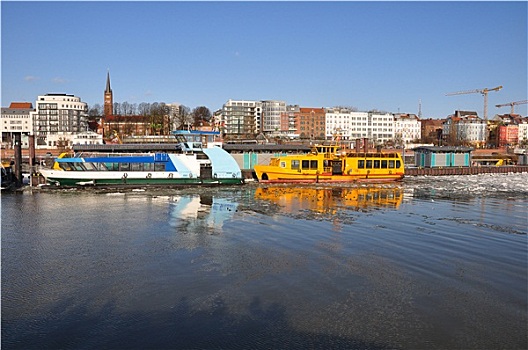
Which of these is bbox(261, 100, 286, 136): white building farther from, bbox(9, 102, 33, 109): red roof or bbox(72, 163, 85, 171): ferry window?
bbox(72, 163, 85, 171): ferry window

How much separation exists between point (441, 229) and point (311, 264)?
8.12m

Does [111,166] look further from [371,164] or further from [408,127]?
[408,127]

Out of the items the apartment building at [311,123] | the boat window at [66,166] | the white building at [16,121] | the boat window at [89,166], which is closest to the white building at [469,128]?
the apartment building at [311,123]

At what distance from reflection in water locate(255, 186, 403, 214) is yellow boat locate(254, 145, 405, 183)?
3.12 meters

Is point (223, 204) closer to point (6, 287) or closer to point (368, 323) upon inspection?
point (6, 287)

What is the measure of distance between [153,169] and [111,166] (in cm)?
329

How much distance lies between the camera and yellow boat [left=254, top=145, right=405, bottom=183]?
131ft

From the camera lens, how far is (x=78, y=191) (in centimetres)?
3247

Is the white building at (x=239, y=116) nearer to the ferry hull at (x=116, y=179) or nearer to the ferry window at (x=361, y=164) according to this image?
the ferry window at (x=361, y=164)

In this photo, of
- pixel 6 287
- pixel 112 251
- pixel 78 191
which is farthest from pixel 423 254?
pixel 78 191

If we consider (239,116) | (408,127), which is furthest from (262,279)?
(408,127)

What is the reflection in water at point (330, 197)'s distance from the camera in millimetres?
25875

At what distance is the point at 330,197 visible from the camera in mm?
30438

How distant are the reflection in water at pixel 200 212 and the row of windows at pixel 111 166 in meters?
6.98
